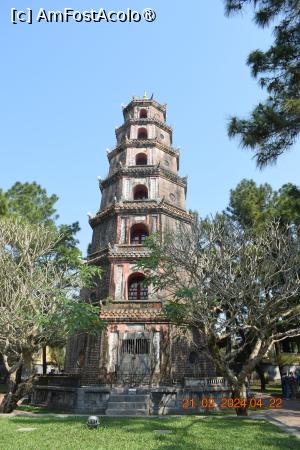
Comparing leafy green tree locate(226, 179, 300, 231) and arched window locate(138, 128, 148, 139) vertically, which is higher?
arched window locate(138, 128, 148, 139)

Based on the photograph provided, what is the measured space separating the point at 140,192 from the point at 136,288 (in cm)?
634

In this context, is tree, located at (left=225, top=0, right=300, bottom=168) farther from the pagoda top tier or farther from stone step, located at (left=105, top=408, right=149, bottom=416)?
the pagoda top tier

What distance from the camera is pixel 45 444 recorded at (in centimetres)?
815

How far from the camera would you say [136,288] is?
20.8 m

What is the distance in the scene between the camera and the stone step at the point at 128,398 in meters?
14.7

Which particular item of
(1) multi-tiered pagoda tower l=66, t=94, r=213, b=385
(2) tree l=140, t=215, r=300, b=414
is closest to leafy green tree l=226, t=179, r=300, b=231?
(1) multi-tiered pagoda tower l=66, t=94, r=213, b=385

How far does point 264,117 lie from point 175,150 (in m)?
16.5

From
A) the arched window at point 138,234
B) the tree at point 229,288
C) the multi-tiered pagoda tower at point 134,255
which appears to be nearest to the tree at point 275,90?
the tree at point 229,288

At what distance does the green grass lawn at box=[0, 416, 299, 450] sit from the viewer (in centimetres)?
794

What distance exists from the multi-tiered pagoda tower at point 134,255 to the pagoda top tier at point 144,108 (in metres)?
0.07

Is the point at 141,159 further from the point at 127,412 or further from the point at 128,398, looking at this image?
the point at 127,412

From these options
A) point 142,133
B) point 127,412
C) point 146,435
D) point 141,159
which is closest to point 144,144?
point 141,159

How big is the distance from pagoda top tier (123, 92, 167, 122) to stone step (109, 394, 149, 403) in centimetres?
1845

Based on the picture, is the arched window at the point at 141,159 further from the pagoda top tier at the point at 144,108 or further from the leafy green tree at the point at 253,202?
the leafy green tree at the point at 253,202
